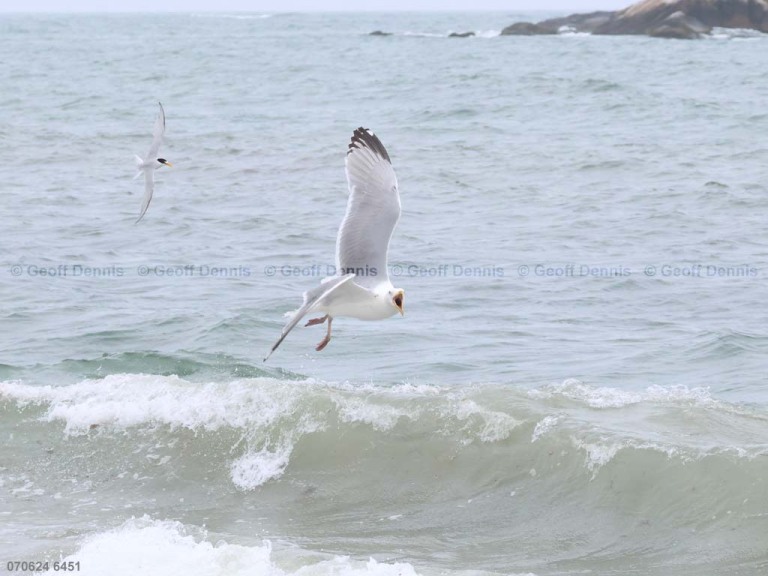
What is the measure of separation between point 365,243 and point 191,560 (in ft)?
7.14

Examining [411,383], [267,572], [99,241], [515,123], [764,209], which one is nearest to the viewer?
[267,572]

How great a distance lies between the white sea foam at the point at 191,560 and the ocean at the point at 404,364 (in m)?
0.02

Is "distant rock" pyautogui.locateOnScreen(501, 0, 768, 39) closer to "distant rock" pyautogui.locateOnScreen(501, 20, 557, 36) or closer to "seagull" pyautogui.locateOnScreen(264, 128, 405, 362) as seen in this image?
"distant rock" pyautogui.locateOnScreen(501, 20, 557, 36)

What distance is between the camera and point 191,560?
226 inches

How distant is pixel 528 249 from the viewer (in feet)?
43.8

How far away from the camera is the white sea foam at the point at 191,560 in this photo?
5.55 m

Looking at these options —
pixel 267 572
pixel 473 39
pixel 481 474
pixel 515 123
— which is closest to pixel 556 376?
pixel 481 474

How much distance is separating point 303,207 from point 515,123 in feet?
30.5

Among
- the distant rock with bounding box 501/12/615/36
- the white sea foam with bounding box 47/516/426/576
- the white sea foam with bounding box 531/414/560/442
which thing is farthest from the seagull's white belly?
the distant rock with bounding box 501/12/615/36

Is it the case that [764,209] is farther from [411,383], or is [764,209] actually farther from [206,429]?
[206,429]

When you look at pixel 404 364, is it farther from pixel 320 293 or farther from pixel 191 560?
pixel 191 560

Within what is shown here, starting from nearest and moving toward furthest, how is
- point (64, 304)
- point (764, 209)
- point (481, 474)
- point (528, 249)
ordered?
point (481, 474), point (64, 304), point (528, 249), point (764, 209)

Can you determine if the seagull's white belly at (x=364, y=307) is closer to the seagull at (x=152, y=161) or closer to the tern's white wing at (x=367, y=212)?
the tern's white wing at (x=367, y=212)

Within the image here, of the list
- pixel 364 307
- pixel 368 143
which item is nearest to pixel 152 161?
pixel 368 143
